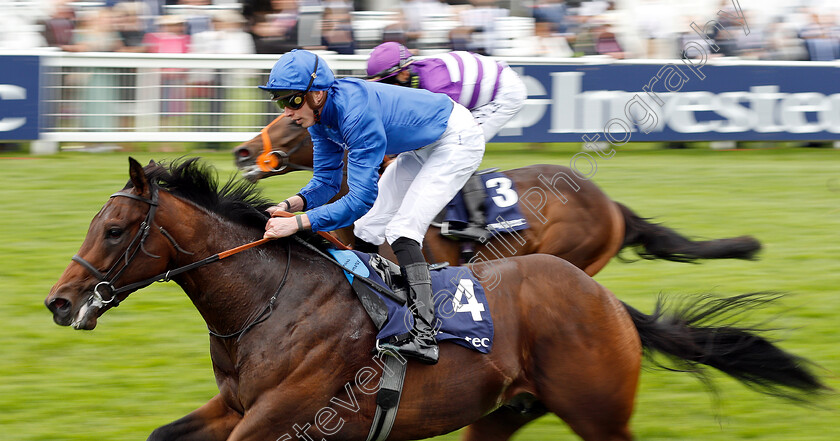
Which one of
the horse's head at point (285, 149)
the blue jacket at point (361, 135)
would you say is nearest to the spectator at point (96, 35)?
the horse's head at point (285, 149)

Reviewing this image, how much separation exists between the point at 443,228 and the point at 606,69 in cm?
701

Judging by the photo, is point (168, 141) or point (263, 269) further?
point (168, 141)

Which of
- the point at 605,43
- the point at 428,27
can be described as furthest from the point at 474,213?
the point at 605,43

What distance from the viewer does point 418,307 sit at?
11.3 ft

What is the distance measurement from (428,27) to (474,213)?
6761 millimetres

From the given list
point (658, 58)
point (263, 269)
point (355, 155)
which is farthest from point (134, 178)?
point (658, 58)

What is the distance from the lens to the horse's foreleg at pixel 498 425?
388 cm

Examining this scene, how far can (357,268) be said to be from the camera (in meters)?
3.54

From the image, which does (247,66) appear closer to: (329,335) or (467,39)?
(467,39)

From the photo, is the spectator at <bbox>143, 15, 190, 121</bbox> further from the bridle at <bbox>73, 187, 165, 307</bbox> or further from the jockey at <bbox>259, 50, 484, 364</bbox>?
the bridle at <bbox>73, 187, 165, 307</bbox>

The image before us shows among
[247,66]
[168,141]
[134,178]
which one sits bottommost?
[168,141]

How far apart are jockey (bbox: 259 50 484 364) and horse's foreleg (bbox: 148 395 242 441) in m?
0.70

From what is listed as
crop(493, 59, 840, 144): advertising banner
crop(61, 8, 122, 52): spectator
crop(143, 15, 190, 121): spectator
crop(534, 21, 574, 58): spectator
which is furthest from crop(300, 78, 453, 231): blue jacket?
crop(534, 21, 574, 58): spectator

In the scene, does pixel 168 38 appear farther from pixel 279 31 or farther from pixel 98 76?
pixel 279 31
